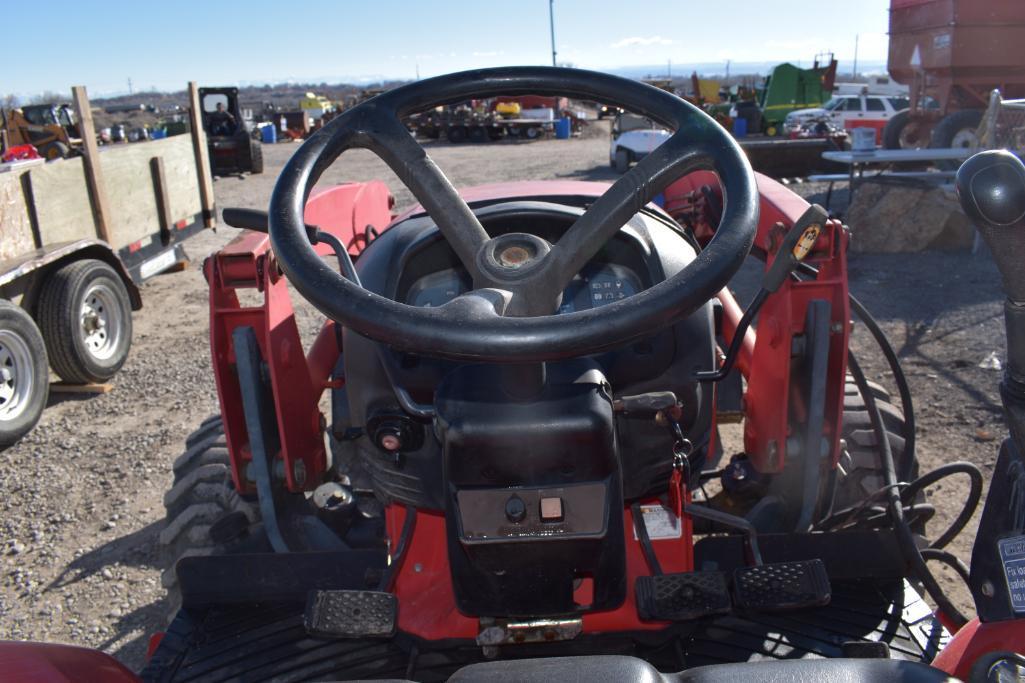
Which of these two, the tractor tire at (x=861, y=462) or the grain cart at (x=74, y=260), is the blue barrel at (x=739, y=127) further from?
the tractor tire at (x=861, y=462)

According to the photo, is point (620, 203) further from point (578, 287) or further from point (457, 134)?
point (457, 134)

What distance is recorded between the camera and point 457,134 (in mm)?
28719

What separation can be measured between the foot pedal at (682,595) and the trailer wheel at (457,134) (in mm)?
27909

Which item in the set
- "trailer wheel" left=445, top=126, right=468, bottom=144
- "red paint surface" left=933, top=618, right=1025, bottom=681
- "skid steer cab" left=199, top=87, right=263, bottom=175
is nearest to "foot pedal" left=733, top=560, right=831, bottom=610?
"red paint surface" left=933, top=618, right=1025, bottom=681

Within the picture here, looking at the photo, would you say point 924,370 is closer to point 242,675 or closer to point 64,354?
point 242,675

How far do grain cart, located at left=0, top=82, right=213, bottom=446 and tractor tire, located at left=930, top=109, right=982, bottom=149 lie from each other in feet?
32.2

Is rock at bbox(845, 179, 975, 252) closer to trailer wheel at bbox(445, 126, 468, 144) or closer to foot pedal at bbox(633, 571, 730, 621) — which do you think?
foot pedal at bbox(633, 571, 730, 621)

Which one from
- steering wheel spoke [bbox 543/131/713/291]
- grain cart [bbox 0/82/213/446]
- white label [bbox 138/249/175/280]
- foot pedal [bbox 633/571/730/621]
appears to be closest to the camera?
steering wheel spoke [bbox 543/131/713/291]

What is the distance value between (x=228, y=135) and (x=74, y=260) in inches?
508

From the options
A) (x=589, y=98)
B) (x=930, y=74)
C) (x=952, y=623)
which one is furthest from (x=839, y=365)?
(x=930, y=74)

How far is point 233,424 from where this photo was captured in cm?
231

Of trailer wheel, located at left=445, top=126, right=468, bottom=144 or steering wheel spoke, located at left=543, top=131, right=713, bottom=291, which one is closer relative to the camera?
steering wheel spoke, located at left=543, top=131, right=713, bottom=291

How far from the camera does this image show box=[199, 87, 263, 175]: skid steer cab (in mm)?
17641

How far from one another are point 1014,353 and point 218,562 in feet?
5.75
